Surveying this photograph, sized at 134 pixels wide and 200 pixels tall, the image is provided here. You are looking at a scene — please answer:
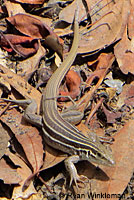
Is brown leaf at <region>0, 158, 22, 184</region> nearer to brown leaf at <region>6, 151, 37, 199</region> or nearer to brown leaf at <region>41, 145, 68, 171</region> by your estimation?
brown leaf at <region>6, 151, 37, 199</region>

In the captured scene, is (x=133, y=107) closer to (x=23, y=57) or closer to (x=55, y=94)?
(x=55, y=94)

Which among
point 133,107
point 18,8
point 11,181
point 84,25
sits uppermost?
point 18,8

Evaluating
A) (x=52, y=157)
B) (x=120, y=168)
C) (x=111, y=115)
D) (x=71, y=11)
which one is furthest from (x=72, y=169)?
(x=71, y=11)

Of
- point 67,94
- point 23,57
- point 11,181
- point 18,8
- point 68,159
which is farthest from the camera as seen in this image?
point 18,8

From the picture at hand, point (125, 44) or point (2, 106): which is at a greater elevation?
point (2, 106)

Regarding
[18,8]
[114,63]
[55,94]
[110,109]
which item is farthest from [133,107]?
[18,8]

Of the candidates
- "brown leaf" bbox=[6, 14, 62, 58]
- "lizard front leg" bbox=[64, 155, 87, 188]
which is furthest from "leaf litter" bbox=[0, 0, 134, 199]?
"lizard front leg" bbox=[64, 155, 87, 188]

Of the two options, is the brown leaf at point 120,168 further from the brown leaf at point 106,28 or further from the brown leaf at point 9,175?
the brown leaf at point 106,28
